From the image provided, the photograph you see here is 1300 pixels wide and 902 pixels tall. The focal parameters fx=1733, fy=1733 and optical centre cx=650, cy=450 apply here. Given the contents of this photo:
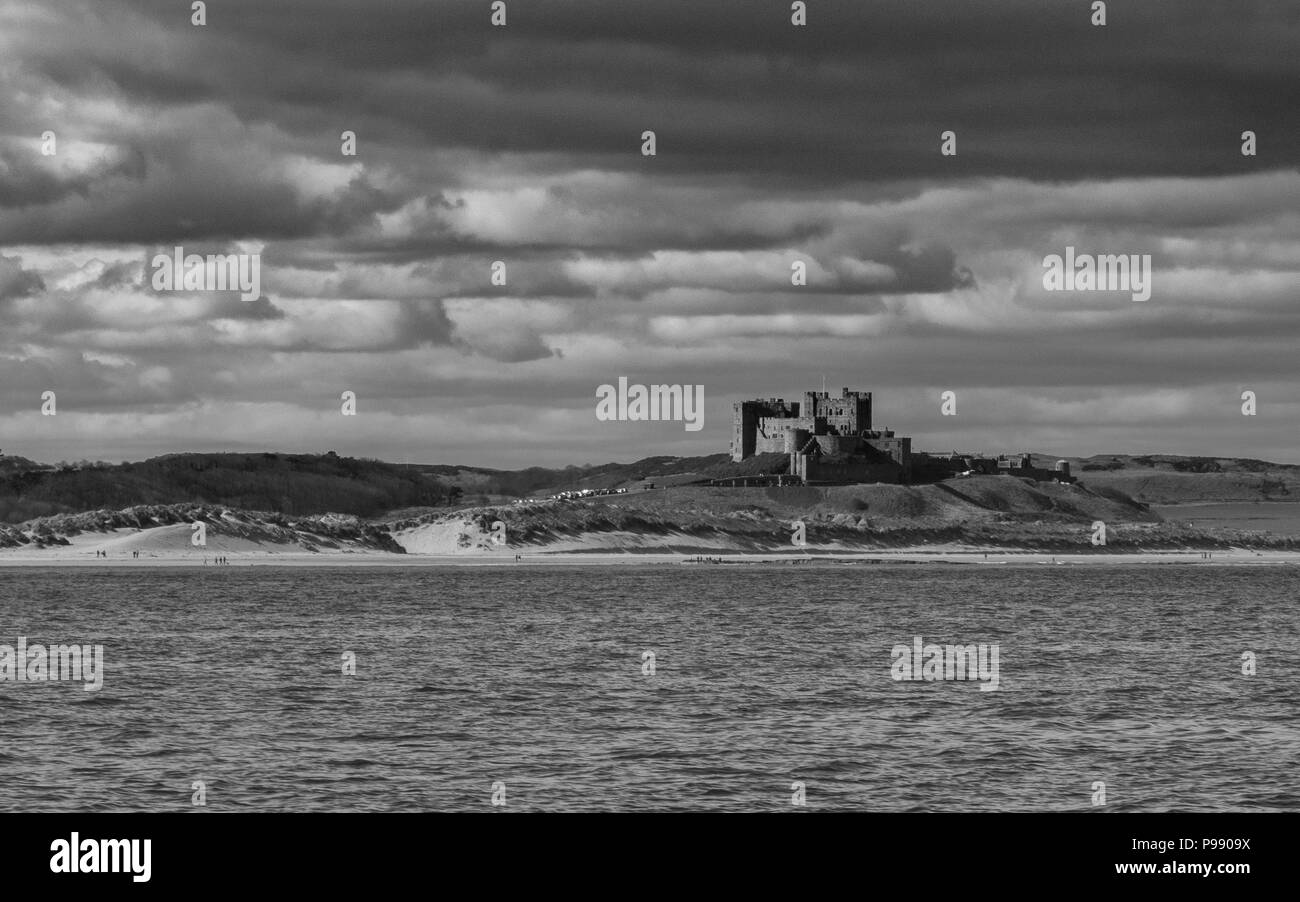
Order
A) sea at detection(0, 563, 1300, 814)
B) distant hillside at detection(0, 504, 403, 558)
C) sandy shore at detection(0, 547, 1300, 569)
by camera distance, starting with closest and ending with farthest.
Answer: sea at detection(0, 563, 1300, 814), sandy shore at detection(0, 547, 1300, 569), distant hillside at detection(0, 504, 403, 558)

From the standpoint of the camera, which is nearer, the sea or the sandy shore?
the sea

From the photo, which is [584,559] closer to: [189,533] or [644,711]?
[189,533]

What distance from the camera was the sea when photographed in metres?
31.2

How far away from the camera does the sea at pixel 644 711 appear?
31.2 m

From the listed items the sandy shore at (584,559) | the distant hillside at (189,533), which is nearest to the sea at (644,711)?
Result: the sandy shore at (584,559)

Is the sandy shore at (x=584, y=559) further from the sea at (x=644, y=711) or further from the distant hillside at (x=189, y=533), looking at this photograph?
the sea at (x=644, y=711)

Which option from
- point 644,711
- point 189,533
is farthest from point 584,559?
point 644,711

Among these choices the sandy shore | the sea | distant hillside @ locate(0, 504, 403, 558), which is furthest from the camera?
distant hillside @ locate(0, 504, 403, 558)

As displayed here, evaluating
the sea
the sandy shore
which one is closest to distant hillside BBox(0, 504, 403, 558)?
the sandy shore

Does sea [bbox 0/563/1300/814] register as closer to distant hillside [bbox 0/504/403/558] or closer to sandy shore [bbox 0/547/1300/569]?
sandy shore [bbox 0/547/1300/569]
